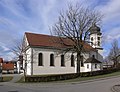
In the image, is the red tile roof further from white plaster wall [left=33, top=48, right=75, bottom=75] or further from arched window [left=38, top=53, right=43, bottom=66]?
arched window [left=38, top=53, right=43, bottom=66]

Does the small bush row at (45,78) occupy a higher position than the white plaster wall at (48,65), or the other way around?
the white plaster wall at (48,65)

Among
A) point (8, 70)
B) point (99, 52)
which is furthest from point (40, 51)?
point (8, 70)

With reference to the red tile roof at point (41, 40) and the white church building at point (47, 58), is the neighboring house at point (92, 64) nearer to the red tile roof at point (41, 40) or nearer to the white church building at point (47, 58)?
the white church building at point (47, 58)

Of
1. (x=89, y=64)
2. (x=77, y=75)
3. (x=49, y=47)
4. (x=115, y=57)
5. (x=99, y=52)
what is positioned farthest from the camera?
(x=115, y=57)

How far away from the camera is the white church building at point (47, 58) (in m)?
56.8

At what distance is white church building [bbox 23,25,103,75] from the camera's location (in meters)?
56.8

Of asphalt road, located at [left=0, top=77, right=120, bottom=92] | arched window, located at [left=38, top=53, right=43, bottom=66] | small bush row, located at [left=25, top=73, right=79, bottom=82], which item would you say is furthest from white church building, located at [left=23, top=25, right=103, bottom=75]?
asphalt road, located at [left=0, top=77, right=120, bottom=92]

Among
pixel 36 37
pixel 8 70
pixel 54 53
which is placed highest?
pixel 36 37

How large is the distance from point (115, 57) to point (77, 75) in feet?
141

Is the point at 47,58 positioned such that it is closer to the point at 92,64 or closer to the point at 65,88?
the point at 92,64

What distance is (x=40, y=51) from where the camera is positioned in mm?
58219

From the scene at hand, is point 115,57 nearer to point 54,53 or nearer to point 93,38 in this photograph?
point 93,38

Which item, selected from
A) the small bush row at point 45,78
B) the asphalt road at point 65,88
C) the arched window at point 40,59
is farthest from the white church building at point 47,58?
the asphalt road at point 65,88

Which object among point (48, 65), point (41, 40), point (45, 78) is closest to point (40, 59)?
point (48, 65)
